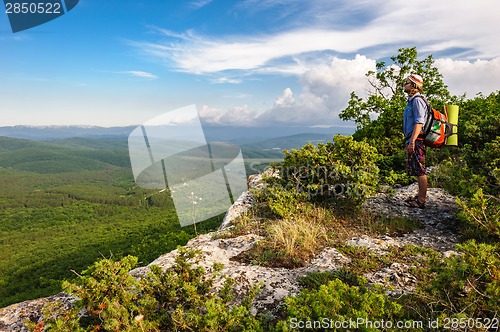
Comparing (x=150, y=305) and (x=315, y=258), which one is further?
(x=315, y=258)

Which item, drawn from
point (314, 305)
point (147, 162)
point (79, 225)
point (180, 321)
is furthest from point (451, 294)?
point (79, 225)

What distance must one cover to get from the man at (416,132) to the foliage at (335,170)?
2.93 ft

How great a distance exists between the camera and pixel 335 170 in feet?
23.8

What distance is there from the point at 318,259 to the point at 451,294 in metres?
2.19

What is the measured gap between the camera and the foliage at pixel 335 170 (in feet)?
23.6

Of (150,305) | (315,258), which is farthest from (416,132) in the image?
(150,305)

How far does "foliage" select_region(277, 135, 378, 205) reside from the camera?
720cm

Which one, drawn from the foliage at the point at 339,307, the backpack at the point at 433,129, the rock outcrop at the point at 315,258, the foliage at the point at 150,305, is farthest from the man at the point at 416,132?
the foliage at the point at 150,305

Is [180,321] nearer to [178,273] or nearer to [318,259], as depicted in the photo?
[178,273]

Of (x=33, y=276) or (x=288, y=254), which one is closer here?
(x=288, y=254)

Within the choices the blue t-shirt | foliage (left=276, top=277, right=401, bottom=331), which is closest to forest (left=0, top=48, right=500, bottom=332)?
foliage (left=276, top=277, right=401, bottom=331)

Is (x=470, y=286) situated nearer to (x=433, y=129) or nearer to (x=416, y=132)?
(x=416, y=132)

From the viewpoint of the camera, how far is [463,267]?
10.1 ft

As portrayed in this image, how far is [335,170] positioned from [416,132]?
2.04m
